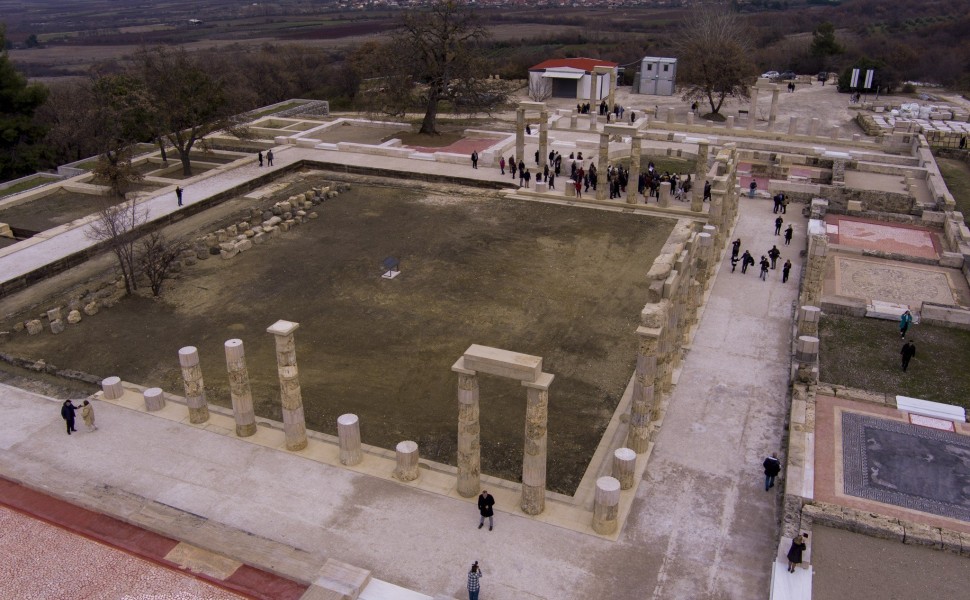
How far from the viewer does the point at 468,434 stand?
41.4 feet

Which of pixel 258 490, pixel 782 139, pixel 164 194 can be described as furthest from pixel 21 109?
pixel 782 139

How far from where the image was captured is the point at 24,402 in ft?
53.2

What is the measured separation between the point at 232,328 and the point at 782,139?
31694 mm

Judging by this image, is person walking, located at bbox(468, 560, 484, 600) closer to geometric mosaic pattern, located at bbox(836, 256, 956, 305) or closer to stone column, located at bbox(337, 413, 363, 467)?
stone column, located at bbox(337, 413, 363, 467)

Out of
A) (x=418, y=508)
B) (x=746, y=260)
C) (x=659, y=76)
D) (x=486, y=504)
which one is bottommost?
(x=418, y=508)

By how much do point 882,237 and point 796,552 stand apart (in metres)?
18.9

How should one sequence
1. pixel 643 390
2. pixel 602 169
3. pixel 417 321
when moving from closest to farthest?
pixel 643 390, pixel 417 321, pixel 602 169

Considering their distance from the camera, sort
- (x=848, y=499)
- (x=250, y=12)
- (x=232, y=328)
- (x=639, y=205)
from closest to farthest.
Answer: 1. (x=848, y=499)
2. (x=232, y=328)
3. (x=639, y=205)
4. (x=250, y=12)

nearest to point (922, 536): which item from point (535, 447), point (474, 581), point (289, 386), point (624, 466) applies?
point (624, 466)

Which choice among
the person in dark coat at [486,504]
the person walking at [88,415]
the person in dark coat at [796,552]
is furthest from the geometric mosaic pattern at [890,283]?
the person walking at [88,415]

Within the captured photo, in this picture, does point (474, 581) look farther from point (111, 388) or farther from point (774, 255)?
point (774, 255)

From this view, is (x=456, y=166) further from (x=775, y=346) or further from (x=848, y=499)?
(x=848, y=499)

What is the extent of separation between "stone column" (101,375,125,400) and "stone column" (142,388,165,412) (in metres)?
0.81

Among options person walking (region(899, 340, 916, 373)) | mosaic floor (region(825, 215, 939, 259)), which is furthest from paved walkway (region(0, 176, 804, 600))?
mosaic floor (region(825, 215, 939, 259))
